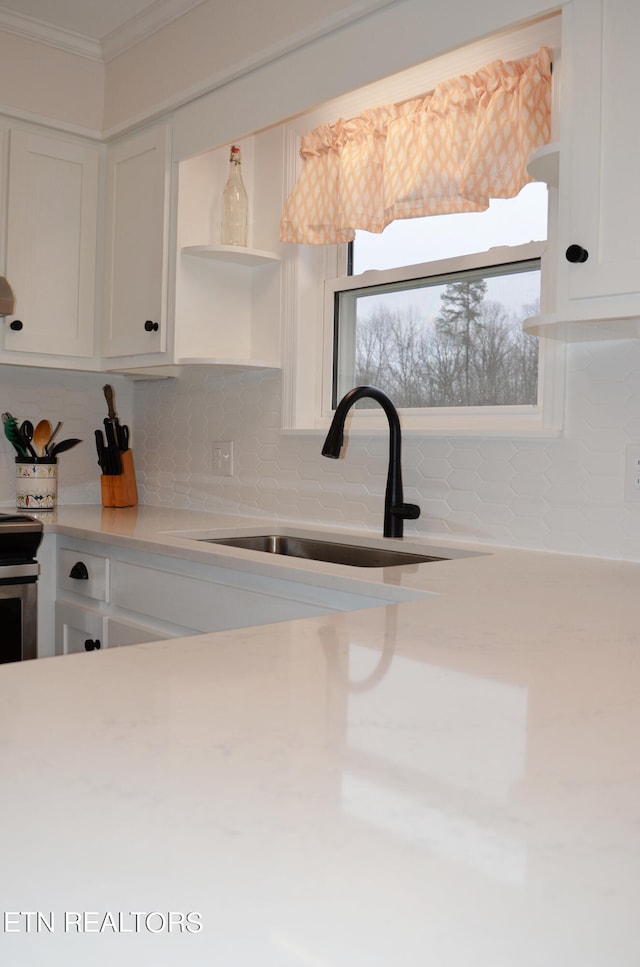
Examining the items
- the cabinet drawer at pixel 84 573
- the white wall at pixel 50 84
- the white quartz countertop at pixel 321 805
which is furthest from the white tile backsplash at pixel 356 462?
the white quartz countertop at pixel 321 805

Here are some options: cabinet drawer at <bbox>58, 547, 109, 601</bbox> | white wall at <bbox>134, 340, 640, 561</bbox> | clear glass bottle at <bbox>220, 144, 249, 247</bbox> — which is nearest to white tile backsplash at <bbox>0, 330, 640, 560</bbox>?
white wall at <bbox>134, 340, 640, 561</bbox>

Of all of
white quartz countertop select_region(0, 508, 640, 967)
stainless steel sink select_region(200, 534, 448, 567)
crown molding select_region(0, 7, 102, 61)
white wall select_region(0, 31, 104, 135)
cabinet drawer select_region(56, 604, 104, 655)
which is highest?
crown molding select_region(0, 7, 102, 61)

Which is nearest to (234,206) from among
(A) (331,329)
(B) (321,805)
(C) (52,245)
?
(A) (331,329)

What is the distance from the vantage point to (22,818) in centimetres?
51

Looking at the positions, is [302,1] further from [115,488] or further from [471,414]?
[115,488]

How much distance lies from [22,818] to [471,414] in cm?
198

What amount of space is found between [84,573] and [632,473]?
1.49m

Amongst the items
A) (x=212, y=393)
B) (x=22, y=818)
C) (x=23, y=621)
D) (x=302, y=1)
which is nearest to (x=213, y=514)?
(x=212, y=393)

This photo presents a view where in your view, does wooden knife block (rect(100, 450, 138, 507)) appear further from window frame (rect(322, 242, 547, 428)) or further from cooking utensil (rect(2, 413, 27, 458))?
window frame (rect(322, 242, 547, 428))

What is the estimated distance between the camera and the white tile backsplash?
1918 mm

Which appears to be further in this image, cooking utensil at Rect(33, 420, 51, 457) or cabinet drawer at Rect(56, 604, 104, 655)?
cooking utensil at Rect(33, 420, 51, 457)

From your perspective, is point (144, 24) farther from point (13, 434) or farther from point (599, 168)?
point (599, 168)

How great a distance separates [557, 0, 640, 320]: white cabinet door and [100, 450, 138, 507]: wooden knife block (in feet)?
6.53

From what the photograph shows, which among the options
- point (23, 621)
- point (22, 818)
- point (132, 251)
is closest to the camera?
point (22, 818)
